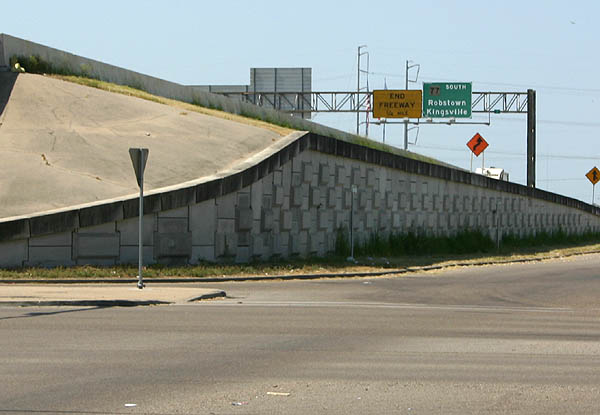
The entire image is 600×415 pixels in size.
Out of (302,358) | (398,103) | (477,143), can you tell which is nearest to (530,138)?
(477,143)

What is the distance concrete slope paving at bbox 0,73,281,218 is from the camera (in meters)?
26.5

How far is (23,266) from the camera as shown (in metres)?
23.6

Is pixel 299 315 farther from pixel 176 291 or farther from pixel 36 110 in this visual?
pixel 36 110

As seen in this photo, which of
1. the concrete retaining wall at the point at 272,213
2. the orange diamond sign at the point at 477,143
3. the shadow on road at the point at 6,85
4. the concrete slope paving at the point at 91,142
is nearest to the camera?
the concrete retaining wall at the point at 272,213

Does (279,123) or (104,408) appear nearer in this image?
(104,408)

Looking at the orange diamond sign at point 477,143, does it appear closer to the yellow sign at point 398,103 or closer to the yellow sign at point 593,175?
the yellow sign at point 593,175

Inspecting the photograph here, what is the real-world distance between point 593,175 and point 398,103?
1614cm

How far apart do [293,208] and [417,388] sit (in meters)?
23.2

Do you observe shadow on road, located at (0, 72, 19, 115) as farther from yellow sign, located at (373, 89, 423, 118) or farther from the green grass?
yellow sign, located at (373, 89, 423, 118)

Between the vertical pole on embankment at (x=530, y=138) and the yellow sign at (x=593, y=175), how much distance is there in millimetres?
3457

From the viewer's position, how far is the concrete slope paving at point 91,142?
86.8ft

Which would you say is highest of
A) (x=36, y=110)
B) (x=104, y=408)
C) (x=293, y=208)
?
(x=36, y=110)

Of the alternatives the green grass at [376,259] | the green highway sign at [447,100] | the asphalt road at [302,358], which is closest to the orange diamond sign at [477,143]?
the green grass at [376,259]

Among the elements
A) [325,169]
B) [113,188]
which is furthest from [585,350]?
[325,169]
